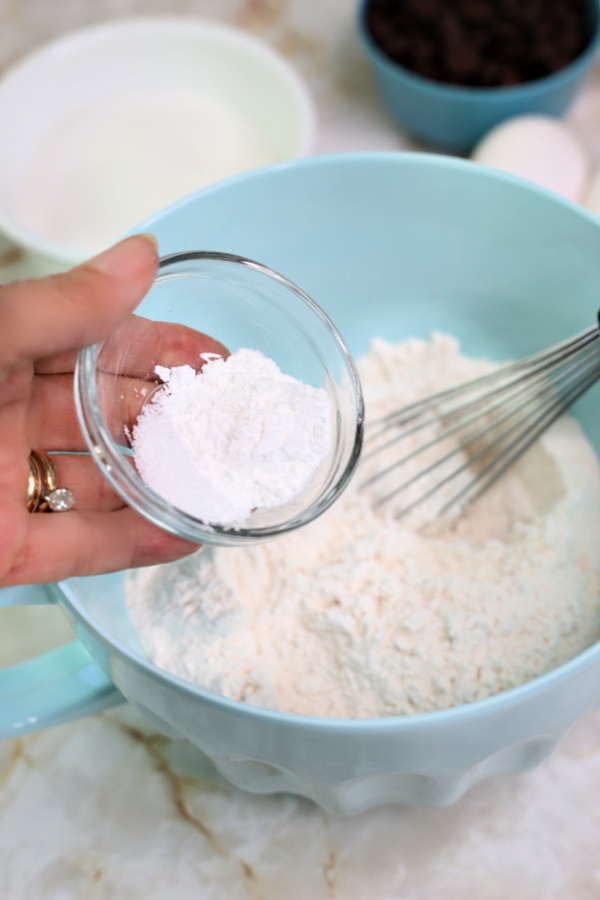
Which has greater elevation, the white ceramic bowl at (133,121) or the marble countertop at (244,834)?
the white ceramic bowl at (133,121)

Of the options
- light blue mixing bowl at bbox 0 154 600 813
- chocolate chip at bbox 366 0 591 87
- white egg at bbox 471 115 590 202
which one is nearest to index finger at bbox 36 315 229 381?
light blue mixing bowl at bbox 0 154 600 813

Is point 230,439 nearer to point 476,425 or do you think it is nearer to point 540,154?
point 476,425

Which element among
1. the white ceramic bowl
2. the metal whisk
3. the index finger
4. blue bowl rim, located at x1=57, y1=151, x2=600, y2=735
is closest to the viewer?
blue bowl rim, located at x1=57, y1=151, x2=600, y2=735

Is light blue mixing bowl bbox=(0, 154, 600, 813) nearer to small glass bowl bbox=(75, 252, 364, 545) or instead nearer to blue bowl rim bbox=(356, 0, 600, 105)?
small glass bowl bbox=(75, 252, 364, 545)

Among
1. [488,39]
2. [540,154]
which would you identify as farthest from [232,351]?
[488,39]

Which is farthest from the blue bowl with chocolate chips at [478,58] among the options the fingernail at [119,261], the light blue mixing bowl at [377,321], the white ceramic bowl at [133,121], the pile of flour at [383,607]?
the fingernail at [119,261]

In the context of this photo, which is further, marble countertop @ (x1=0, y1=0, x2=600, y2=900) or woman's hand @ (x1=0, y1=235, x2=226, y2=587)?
marble countertop @ (x1=0, y1=0, x2=600, y2=900)

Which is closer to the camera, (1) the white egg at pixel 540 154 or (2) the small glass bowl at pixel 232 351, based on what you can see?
(2) the small glass bowl at pixel 232 351

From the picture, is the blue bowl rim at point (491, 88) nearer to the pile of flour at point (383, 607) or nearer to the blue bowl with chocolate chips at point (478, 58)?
the blue bowl with chocolate chips at point (478, 58)
